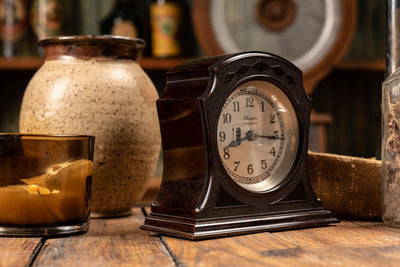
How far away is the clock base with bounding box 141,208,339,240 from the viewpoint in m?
0.79

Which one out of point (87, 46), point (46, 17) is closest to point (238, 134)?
point (87, 46)

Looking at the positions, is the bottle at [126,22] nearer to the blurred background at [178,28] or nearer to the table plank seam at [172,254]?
the blurred background at [178,28]

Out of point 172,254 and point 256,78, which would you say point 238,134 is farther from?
point 172,254

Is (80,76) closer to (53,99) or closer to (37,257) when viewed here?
(53,99)

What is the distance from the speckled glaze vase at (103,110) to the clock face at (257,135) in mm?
214

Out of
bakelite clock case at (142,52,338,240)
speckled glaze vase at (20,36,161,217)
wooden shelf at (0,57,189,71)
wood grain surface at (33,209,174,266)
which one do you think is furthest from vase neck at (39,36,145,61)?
wooden shelf at (0,57,189,71)

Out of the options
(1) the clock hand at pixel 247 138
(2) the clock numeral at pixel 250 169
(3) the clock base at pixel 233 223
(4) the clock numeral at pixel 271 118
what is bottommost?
(3) the clock base at pixel 233 223

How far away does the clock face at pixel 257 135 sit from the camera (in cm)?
85

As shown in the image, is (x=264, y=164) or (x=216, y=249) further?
(x=264, y=164)

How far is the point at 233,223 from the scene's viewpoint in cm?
82

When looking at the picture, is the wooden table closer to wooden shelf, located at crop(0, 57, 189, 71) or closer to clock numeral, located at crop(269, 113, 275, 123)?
clock numeral, located at crop(269, 113, 275, 123)

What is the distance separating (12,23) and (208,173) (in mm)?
1578

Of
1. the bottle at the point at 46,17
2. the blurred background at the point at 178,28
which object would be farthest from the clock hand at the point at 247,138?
the bottle at the point at 46,17

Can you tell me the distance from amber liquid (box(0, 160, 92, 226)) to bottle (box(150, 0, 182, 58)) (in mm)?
1345
